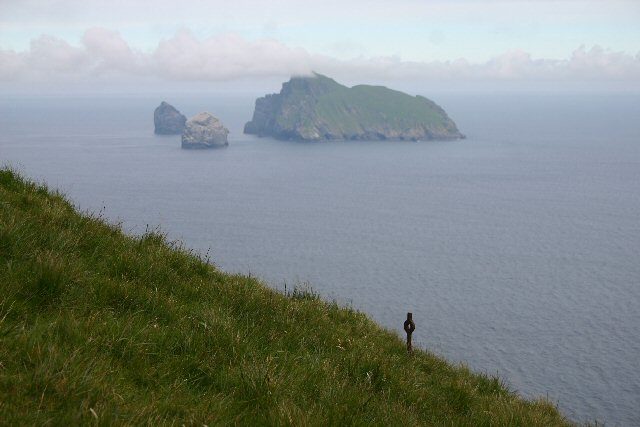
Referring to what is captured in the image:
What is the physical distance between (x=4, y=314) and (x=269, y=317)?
3.95 meters

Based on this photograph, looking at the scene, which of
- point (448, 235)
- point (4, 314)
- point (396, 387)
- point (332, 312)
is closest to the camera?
point (4, 314)

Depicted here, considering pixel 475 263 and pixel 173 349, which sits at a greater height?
pixel 173 349

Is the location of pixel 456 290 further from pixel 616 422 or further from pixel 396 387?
pixel 396 387

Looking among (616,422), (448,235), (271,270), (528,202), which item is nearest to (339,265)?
(271,270)

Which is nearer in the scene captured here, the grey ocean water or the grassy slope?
the grassy slope

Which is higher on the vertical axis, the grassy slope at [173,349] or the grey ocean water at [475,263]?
the grassy slope at [173,349]

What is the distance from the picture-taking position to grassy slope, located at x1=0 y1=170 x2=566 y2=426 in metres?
5.14

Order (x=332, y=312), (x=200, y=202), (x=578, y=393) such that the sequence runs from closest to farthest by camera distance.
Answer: (x=332, y=312) < (x=578, y=393) < (x=200, y=202)

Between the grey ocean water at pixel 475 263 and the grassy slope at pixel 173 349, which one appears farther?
the grey ocean water at pixel 475 263

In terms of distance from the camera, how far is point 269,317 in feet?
30.5

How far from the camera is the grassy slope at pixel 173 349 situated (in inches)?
202

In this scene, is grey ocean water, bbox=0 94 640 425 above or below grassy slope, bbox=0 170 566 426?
below

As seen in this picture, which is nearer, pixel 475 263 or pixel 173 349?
pixel 173 349

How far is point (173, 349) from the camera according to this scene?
6.83m
